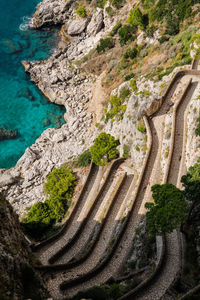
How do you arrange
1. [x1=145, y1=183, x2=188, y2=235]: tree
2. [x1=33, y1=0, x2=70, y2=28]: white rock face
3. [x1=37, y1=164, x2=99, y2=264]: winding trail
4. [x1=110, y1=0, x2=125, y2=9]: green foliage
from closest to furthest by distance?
1. [x1=145, y1=183, x2=188, y2=235]: tree
2. [x1=37, y1=164, x2=99, y2=264]: winding trail
3. [x1=110, y1=0, x2=125, y2=9]: green foliage
4. [x1=33, y1=0, x2=70, y2=28]: white rock face

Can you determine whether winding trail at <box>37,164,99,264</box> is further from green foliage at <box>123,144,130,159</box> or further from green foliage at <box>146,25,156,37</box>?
green foliage at <box>146,25,156,37</box>

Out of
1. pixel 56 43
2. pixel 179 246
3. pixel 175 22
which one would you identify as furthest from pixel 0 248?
pixel 56 43

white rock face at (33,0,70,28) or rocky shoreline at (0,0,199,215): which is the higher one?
white rock face at (33,0,70,28)

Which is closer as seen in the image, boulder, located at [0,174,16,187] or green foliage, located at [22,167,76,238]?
green foliage, located at [22,167,76,238]

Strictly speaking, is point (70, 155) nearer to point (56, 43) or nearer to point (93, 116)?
point (93, 116)

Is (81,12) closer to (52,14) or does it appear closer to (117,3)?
(52,14)

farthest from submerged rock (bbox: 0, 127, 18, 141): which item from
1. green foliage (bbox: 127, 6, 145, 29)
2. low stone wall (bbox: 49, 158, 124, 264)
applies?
green foliage (bbox: 127, 6, 145, 29)
